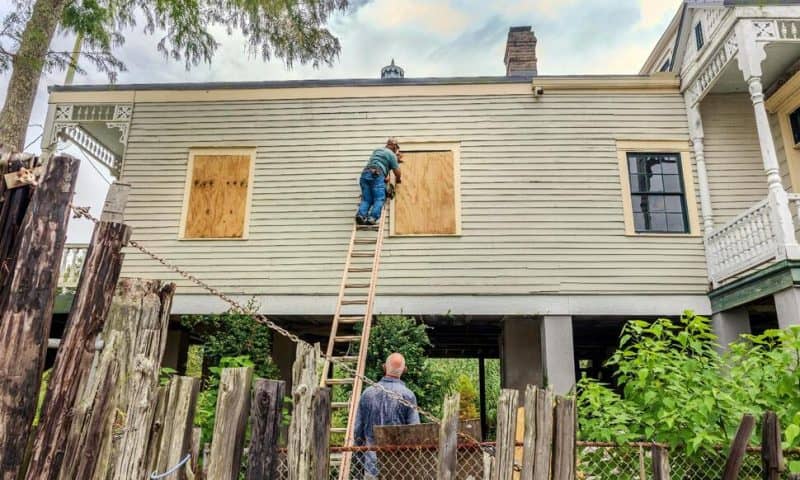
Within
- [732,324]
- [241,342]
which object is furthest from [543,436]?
[732,324]

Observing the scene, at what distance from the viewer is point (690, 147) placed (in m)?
8.74

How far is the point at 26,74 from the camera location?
779 cm

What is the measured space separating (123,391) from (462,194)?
272 inches

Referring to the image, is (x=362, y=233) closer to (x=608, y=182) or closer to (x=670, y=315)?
(x=608, y=182)

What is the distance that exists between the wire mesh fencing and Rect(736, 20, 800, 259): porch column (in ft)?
12.4

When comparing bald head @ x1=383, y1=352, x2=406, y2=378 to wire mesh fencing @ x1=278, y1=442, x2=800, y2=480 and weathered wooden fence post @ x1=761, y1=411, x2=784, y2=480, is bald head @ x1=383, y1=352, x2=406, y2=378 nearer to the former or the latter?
wire mesh fencing @ x1=278, y1=442, x2=800, y2=480

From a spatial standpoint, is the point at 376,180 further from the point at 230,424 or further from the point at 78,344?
the point at 78,344

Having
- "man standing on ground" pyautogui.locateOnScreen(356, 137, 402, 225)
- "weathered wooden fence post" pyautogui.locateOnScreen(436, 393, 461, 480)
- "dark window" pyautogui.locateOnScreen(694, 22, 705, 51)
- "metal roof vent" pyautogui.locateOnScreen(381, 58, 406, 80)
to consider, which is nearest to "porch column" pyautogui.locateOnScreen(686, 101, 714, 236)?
"dark window" pyautogui.locateOnScreen(694, 22, 705, 51)

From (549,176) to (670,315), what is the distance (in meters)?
2.92

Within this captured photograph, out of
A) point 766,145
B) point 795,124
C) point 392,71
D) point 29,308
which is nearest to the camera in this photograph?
point 29,308

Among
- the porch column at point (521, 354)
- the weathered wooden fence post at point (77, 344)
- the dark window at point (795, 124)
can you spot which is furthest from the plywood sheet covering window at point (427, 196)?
the weathered wooden fence post at point (77, 344)

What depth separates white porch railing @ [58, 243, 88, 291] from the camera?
8.34 metres

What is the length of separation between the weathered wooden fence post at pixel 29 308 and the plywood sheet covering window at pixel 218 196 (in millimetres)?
6564

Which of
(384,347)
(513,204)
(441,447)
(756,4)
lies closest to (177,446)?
(441,447)
